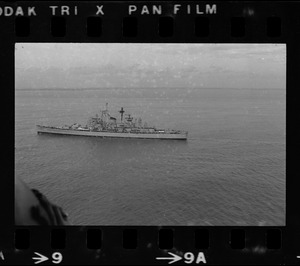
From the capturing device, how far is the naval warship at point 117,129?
791 centimetres

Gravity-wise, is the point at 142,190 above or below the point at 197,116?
below

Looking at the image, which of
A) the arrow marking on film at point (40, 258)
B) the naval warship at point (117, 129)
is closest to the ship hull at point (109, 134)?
the naval warship at point (117, 129)

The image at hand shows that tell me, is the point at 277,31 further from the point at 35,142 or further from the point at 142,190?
the point at 35,142

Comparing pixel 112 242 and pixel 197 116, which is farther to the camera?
pixel 197 116

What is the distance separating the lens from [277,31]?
753 cm

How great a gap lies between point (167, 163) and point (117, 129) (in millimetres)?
820

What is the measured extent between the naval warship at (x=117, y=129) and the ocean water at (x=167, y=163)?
0.25ft

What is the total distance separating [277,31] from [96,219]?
10.6 feet

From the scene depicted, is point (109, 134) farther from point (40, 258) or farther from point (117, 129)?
point (40, 258)

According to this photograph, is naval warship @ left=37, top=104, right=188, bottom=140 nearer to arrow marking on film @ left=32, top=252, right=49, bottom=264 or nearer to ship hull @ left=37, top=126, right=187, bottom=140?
ship hull @ left=37, top=126, right=187, bottom=140

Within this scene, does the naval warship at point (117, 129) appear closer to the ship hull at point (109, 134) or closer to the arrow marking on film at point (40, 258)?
the ship hull at point (109, 134)

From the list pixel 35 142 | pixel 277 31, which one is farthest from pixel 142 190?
pixel 277 31

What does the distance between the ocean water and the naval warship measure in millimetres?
75
